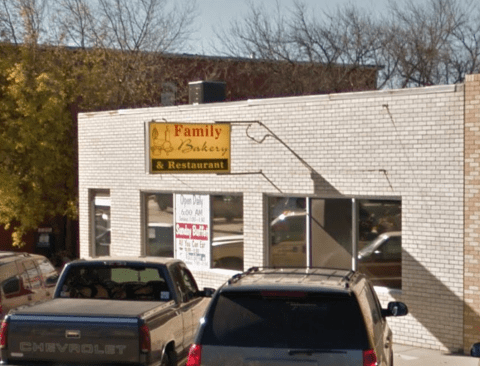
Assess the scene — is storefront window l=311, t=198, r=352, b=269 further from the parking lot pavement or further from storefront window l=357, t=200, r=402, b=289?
the parking lot pavement

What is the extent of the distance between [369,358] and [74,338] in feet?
11.3

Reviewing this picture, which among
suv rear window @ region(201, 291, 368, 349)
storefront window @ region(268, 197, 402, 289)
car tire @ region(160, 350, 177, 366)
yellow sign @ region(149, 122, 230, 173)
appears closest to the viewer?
suv rear window @ region(201, 291, 368, 349)

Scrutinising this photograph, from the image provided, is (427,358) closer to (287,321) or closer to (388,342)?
(388,342)

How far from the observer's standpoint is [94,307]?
9922mm

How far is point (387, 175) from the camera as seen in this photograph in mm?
15055

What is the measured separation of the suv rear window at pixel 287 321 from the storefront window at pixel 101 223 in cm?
1431

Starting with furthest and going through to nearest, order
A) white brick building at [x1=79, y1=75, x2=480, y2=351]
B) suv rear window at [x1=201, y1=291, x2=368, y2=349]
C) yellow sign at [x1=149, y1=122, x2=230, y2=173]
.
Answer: yellow sign at [x1=149, y1=122, x2=230, y2=173] → white brick building at [x1=79, y1=75, x2=480, y2=351] → suv rear window at [x1=201, y1=291, x2=368, y2=349]

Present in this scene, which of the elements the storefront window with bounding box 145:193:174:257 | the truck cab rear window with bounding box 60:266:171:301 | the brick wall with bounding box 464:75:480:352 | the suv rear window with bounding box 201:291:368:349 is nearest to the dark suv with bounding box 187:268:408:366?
the suv rear window with bounding box 201:291:368:349

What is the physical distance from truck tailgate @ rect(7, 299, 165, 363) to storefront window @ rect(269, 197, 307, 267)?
25.7 ft

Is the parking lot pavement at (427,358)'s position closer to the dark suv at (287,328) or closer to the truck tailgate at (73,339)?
the truck tailgate at (73,339)

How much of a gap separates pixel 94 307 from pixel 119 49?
1119 inches

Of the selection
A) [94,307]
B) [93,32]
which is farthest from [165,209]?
[93,32]

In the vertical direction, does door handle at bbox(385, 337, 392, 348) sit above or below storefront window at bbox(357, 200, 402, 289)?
below

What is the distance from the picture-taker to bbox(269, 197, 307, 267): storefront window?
16766 mm
